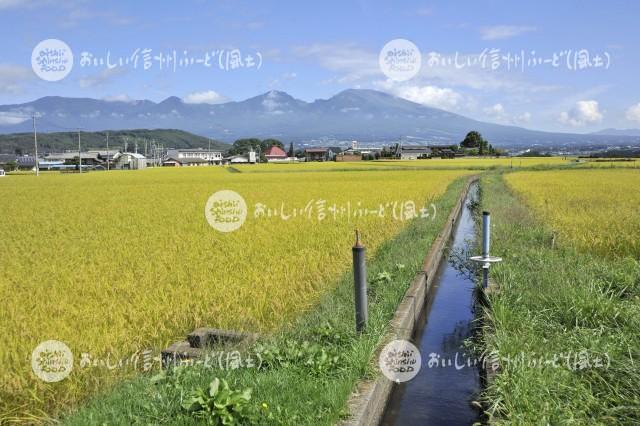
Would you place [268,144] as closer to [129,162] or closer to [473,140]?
[129,162]

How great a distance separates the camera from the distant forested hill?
145 meters

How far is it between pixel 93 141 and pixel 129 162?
291 ft

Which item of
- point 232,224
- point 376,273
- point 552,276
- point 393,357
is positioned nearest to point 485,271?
point 552,276

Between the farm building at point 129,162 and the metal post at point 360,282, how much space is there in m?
77.3

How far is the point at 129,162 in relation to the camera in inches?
3199

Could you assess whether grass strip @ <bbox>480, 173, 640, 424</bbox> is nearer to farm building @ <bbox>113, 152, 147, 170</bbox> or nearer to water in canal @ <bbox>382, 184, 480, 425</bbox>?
water in canal @ <bbox>382, 184, 480, 425</bbox>

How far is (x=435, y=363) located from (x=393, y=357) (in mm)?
895
